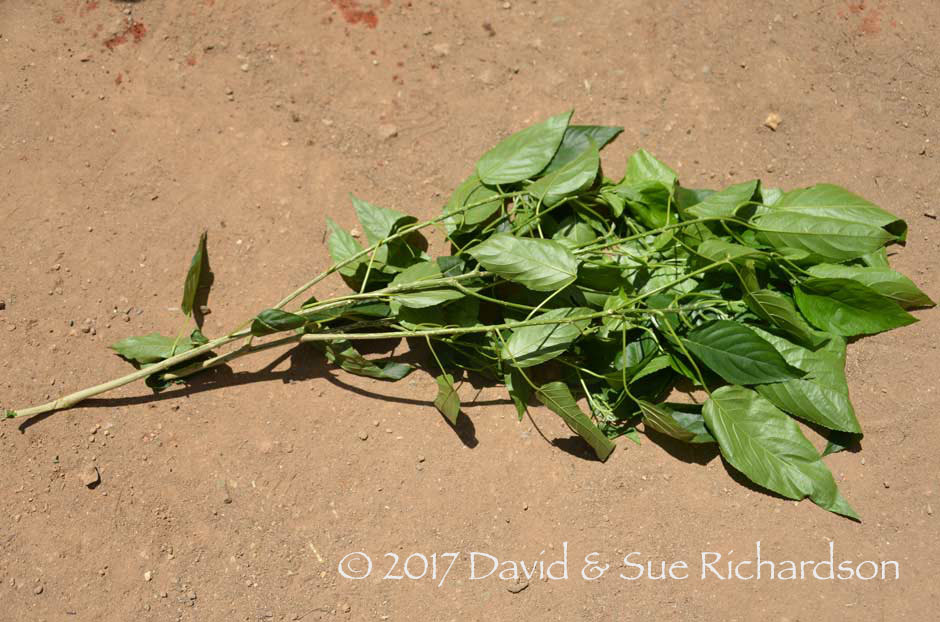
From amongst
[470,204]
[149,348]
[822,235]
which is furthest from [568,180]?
[149,348]

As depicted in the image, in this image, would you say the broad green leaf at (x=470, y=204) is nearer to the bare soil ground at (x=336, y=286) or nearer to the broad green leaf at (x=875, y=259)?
the bare soil ground at (x=336, y=286)

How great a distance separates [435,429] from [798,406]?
2.69 feet

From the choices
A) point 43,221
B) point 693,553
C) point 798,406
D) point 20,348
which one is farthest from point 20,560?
point 798,406

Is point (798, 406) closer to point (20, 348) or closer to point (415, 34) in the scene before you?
point (415, 34)

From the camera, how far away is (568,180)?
5.12 feet

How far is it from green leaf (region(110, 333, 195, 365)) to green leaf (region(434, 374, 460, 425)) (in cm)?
60

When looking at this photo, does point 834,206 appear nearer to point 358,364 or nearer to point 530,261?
point 530,261

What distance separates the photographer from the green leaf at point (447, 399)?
1584mm

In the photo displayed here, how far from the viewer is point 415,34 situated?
6.17 feet

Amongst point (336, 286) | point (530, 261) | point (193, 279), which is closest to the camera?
point (530, 261)

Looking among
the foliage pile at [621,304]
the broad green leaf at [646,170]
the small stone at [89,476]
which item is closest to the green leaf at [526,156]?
the foliage pile at [621,304]

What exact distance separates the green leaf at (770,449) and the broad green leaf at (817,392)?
0.13 feet

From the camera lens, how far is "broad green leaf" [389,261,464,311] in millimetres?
1537

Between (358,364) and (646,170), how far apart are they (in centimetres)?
83
